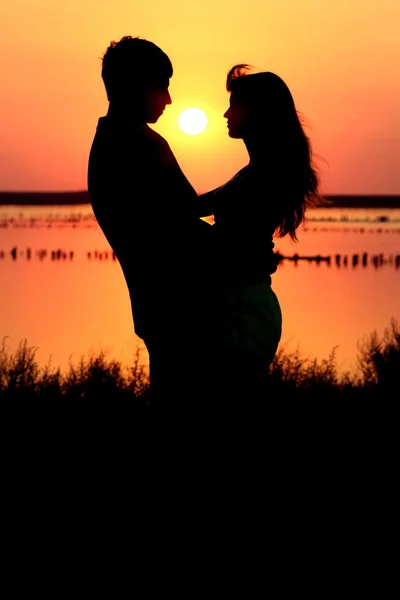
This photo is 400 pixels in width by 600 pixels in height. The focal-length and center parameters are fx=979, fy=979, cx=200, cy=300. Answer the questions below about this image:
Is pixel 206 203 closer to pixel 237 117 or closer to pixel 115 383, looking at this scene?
pixel 237 117

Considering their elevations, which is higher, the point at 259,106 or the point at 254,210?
the point at 259,106

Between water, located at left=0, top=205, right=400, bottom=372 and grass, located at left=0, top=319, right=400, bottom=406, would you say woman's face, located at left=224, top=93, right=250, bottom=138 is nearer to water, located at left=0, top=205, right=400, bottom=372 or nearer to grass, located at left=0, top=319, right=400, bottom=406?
water, located at left=0, top=205, right=400, bottom=372

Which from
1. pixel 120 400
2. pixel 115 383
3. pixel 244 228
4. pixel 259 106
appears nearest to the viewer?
pixel 244 228

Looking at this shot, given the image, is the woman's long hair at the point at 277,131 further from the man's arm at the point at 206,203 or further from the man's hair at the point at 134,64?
the man's hair at the point at 134,64

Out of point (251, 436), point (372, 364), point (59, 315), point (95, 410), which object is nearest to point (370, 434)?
point (95, 410)

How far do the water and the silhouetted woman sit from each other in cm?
37

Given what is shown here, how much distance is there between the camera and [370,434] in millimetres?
7113

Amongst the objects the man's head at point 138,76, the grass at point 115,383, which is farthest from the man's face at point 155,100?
the grass at point 115,383

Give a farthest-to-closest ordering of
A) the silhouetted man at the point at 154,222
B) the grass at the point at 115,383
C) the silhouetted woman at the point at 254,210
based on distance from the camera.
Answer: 1. the grass at the point at 115,383
2. the silhouetted woman at the point at 254,210
3. the silhouetted man at the point at 154,222

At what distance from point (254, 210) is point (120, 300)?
18.1m

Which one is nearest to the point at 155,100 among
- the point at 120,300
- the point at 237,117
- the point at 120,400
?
the point at 237,117

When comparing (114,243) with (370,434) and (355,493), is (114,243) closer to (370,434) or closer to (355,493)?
(355,493)

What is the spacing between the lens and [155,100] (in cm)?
359

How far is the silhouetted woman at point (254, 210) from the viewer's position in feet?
11.8
